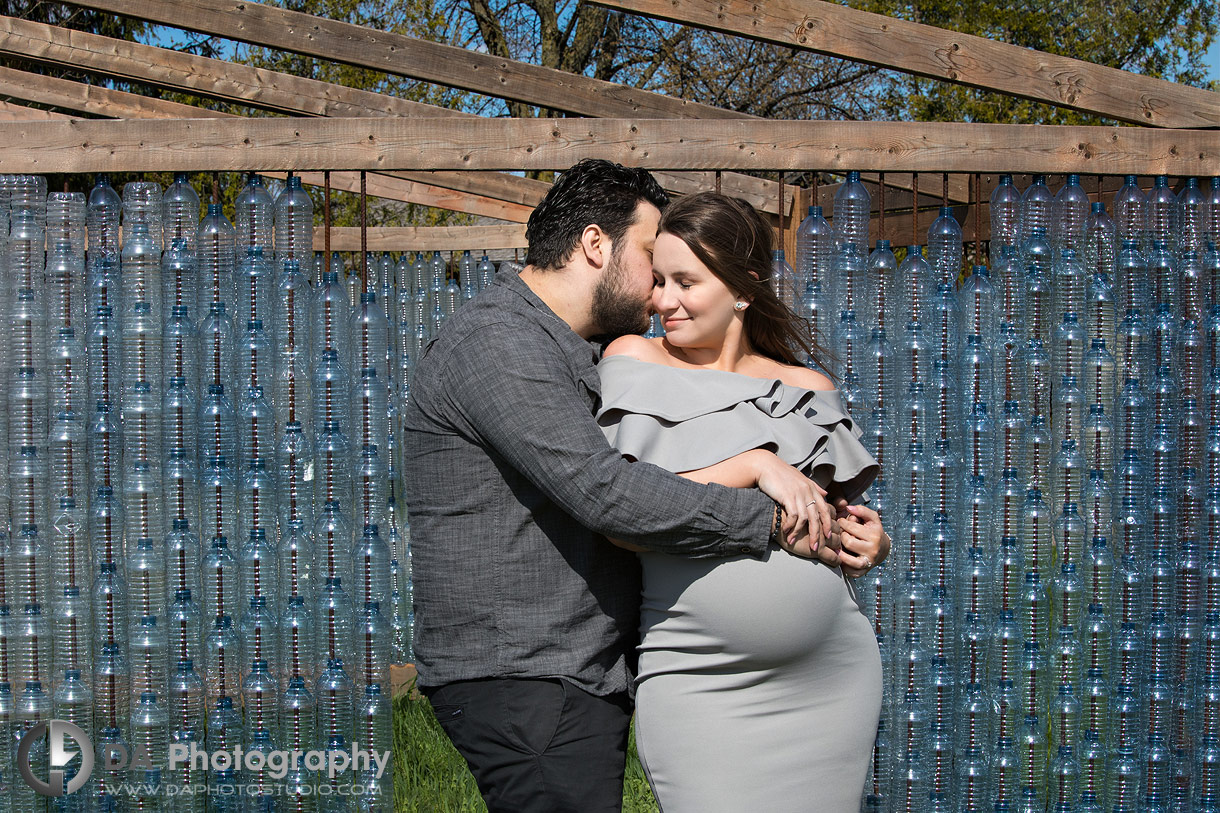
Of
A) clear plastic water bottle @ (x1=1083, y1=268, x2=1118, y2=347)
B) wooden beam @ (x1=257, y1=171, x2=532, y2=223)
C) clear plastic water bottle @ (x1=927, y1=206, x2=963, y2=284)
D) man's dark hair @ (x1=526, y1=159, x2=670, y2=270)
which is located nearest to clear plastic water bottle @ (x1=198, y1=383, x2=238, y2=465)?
man's dark hair @ (x1=526, y1=159, x2=670, y2=270)

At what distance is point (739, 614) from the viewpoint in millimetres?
2021

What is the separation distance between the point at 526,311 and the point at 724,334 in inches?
17.0

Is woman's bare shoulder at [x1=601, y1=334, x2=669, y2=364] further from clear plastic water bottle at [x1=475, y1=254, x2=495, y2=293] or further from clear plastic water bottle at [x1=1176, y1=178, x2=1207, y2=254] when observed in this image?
clear plastic water bottle at [x1=475, y1=254, x2=495, y2=293]

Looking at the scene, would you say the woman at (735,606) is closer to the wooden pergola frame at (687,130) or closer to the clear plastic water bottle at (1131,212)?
the wooden pergola frame at (687,130)

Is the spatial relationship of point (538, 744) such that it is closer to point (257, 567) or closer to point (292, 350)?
point (257, 567)

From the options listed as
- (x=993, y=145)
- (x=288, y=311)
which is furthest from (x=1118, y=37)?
(x=288, y=311)

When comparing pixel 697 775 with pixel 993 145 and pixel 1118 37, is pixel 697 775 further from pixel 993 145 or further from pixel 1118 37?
pixel 1118 37

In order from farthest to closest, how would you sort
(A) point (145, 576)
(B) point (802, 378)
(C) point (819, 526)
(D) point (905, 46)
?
(D) point (905, 46) → (A) point (145, 576) → (B) point (802, 378) → (C) point (819, 526)

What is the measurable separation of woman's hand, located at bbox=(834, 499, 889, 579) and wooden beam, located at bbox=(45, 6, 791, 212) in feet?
10.8

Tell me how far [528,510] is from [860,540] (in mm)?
634

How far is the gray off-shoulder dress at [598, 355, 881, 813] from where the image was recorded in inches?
80.2

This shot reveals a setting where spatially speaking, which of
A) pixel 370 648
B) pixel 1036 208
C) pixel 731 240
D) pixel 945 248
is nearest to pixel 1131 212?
pixel 1036 208

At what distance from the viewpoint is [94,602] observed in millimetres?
3119

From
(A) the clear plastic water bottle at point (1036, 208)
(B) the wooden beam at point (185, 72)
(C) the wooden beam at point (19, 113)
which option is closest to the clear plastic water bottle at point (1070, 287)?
(A) the clear plastic water bottle at point (1036, 208)
